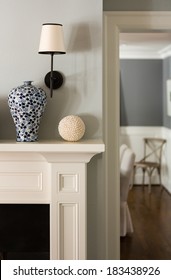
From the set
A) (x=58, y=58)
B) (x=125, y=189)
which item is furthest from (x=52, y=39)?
(x=125, y=189)

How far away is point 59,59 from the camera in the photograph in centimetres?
313

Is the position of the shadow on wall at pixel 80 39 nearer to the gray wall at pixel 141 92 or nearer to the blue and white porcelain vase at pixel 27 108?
the blue and white porcelain vase at pixel 27 108

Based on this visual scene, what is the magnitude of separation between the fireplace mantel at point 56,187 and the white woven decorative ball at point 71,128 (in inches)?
1.8

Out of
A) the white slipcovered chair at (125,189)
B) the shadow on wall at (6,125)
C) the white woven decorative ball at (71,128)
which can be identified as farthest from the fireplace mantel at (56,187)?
the white slipcovered chair at (125,189)

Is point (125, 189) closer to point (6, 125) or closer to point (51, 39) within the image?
point (6, 125)

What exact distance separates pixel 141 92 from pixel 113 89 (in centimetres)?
586

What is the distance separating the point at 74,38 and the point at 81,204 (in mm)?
977

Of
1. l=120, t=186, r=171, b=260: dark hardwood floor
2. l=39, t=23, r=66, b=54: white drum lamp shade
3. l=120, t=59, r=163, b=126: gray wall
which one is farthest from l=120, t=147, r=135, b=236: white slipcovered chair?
l=120, t=59, r=163, b=126: gray wall

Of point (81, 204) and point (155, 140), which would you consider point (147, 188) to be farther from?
point (81, 204)

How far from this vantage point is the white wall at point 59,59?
3109mm

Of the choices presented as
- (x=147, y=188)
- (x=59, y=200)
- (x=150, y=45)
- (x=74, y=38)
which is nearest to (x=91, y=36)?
(x=74, y=38)

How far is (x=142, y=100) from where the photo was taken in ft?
31.0

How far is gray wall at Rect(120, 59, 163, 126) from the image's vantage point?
938cm
